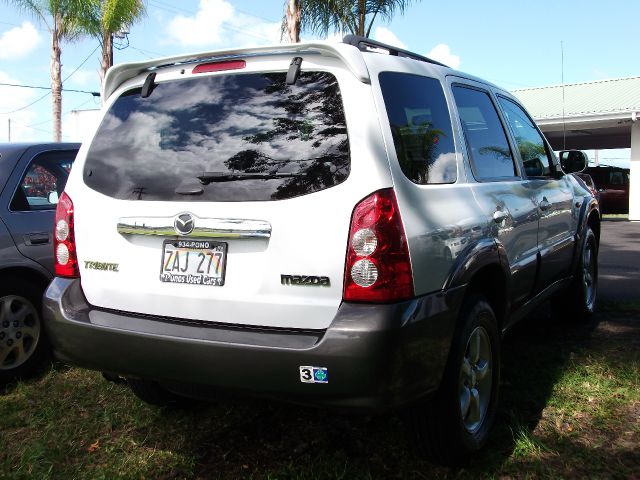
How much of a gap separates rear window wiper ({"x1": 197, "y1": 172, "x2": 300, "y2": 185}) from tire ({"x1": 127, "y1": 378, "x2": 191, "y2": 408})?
137 centimetres

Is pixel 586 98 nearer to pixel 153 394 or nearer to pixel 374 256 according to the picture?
pixel 153 394

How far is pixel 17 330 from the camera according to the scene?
4.14 metres

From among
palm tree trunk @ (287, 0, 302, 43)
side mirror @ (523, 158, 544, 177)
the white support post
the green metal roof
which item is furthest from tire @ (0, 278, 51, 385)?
the white support post

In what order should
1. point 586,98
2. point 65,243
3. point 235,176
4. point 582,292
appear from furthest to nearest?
1. point 586,98
2. point 582,292
3. point 65,243
4. point 235,176

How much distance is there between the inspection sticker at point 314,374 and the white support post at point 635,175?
20.0 meters

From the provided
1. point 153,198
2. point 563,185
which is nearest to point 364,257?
point 153,198

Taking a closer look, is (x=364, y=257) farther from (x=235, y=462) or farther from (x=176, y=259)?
Answer: (x=235, y=462)

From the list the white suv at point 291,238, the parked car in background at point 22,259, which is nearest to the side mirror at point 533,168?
the white suv at point 291,238

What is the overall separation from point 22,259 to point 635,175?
64.9 ft

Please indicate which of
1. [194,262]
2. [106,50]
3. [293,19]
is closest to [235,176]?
[194,262]

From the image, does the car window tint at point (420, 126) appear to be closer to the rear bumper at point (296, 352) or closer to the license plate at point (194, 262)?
the rear bumper at point (296, 352)

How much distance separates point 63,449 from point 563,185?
3831 mm

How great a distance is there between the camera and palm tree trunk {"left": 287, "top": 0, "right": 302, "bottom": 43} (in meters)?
10.7

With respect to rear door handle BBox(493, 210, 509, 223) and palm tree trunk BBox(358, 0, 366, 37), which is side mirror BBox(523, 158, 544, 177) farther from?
palm tree trunk BBox(358, 0, 366, 37)
